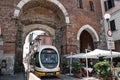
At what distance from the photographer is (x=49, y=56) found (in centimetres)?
1243

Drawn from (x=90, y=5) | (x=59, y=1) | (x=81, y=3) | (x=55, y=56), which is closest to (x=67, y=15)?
(x=59, y=1)

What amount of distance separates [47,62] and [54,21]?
715cm

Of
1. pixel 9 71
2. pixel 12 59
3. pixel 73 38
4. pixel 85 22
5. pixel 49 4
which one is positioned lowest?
pixel 9 71

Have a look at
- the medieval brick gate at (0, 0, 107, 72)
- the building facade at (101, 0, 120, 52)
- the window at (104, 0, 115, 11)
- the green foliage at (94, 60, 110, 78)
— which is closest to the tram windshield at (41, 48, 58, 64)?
the medieval brick gate at (0, 0, 107, 72)

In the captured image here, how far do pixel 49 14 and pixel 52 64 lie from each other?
7.58 metres

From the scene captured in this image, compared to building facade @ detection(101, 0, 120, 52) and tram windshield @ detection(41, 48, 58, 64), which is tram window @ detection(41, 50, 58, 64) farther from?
building facade @ detection(101, 0, 120, 52)

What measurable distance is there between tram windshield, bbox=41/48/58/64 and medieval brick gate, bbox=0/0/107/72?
9.76 feet

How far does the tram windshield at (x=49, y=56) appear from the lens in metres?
12.2

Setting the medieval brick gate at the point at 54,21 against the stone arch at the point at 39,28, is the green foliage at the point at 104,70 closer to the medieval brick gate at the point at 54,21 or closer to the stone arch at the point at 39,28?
the medieval brick gate at the point at 54,21

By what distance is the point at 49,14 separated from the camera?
707 inches

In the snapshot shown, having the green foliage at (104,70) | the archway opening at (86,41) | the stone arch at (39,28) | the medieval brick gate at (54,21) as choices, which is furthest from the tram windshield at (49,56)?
the archway opening at (86,41)

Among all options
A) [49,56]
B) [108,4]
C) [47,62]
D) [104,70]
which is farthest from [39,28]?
[104,70]

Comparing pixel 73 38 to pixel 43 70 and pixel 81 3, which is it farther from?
pixel 43 70

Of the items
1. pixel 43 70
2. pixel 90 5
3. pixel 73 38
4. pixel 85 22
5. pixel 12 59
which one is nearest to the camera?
pixel 43 70
